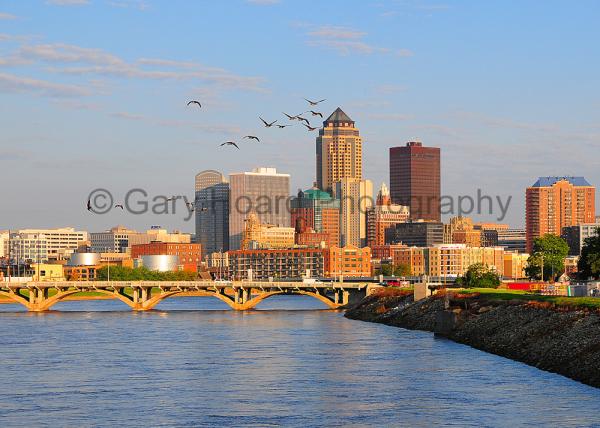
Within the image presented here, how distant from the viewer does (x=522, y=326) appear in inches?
3607

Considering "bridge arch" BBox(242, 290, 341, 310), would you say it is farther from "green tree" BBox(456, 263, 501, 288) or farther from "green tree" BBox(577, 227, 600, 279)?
"green tree" BBox(577, 227, 600, 279)

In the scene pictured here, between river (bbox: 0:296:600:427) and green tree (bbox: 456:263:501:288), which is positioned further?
green tree (bbox: 456:263:501:288)

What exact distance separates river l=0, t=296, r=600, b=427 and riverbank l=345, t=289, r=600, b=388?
159 centimetres

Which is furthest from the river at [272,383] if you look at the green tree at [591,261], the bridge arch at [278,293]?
the bridge arch at [278,293]

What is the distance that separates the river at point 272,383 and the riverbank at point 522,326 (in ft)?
5.23

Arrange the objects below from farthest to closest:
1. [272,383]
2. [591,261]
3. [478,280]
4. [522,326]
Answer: [478,280], [591,261], [522,326], [272,383]

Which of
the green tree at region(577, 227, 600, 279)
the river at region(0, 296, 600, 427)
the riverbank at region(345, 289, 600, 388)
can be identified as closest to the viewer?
the river at region(0, 296, 600, 427)

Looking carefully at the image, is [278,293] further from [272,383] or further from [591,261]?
[272,383]

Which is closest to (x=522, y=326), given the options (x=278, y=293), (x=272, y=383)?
(x=272, y=383)

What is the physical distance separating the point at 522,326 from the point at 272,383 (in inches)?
1059

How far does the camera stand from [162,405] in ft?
206

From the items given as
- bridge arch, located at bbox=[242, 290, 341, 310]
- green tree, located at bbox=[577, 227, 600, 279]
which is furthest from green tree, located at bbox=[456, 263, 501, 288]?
bridge arch, located at bbox=[242, 290, 341, 310]

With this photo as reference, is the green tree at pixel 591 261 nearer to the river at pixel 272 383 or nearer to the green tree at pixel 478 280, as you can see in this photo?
the green tree at pixel 478 280

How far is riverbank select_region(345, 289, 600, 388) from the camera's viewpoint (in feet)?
240
